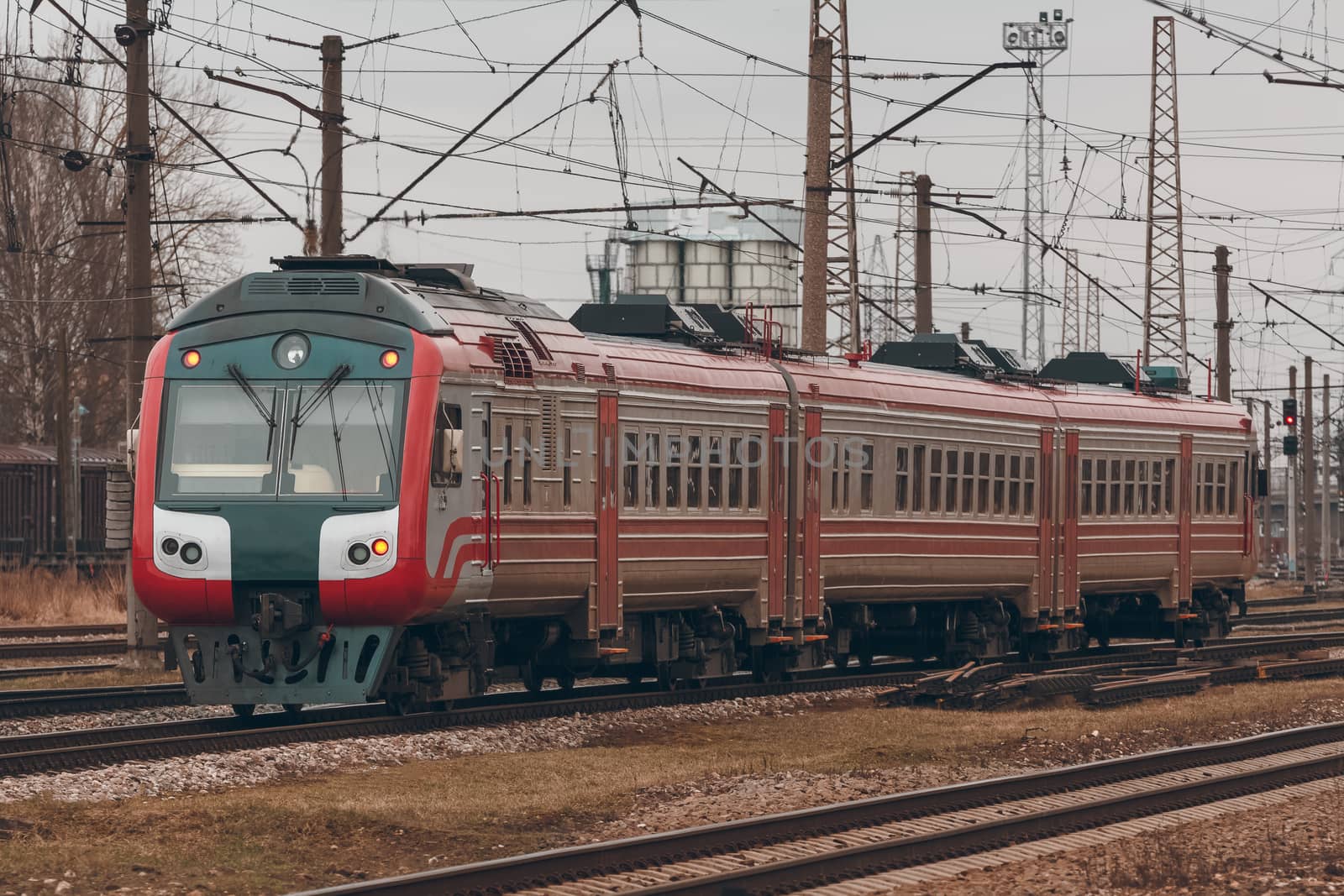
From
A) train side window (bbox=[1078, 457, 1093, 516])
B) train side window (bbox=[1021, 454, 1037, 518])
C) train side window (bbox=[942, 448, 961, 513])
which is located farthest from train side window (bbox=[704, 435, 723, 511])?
train side window (bbox=[1078, 457, 1093, 516])

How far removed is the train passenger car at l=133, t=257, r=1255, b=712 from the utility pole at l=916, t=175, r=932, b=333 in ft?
30.3

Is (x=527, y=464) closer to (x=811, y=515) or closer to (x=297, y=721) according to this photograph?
(x=297, y=721)

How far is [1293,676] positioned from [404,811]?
1604cm

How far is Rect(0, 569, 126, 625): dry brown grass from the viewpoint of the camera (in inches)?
1405

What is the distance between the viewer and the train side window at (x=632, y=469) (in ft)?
65.8

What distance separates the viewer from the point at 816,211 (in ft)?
88.5

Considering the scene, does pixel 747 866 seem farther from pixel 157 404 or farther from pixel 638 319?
pixel 638 319

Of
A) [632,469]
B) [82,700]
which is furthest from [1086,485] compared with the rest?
[82,700]

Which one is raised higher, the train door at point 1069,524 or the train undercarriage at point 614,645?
the train door at point 1069,524

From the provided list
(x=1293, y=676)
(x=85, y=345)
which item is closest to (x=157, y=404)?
(x=1293, y=676)

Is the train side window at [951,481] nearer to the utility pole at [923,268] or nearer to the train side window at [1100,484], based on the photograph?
the train side window at [1100,484]

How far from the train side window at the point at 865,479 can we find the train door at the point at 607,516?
16.8ft

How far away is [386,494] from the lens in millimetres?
16531

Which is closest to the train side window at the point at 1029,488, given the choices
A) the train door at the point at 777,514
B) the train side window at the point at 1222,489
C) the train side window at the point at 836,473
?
the train side window at the point at 836,473
